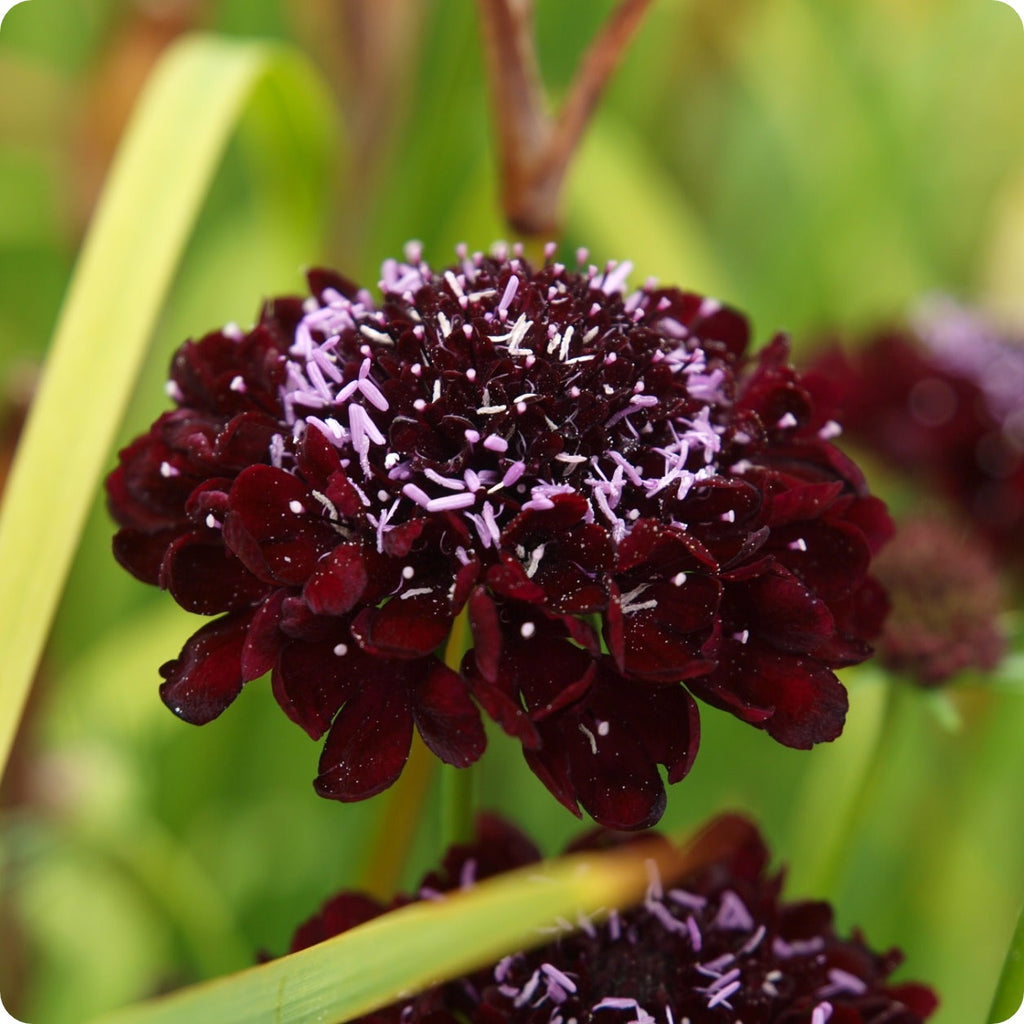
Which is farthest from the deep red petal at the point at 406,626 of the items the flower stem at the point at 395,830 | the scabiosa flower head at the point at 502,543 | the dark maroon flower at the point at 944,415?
the dark maroon flower at the point at 944,415

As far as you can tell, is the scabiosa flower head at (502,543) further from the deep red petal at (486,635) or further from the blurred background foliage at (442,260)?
the blurred background foliage at (442,260)

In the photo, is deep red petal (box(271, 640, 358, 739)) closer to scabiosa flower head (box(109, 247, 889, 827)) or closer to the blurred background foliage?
scabiosa flower head (box(109, 247, 889, 827))

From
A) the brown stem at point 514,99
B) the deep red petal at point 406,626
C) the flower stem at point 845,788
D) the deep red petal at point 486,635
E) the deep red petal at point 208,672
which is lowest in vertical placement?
the flower stem at point 845,788

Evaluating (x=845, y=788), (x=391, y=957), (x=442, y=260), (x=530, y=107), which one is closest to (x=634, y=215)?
(x=442, y=260)

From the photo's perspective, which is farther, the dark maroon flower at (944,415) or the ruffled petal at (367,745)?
the dark maroon flower at (944,415)

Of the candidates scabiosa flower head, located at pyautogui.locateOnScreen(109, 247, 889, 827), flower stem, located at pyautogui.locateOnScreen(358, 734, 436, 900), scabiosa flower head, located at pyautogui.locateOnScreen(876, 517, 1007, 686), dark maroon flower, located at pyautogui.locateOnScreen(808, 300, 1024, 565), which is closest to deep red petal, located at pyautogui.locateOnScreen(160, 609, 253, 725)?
scabiosa flower head, located at pyautogui.locateOnScreen(109, 247, 889, 827)

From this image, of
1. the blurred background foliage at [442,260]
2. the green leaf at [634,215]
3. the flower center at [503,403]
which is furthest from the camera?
the green leaf at [634,215]
